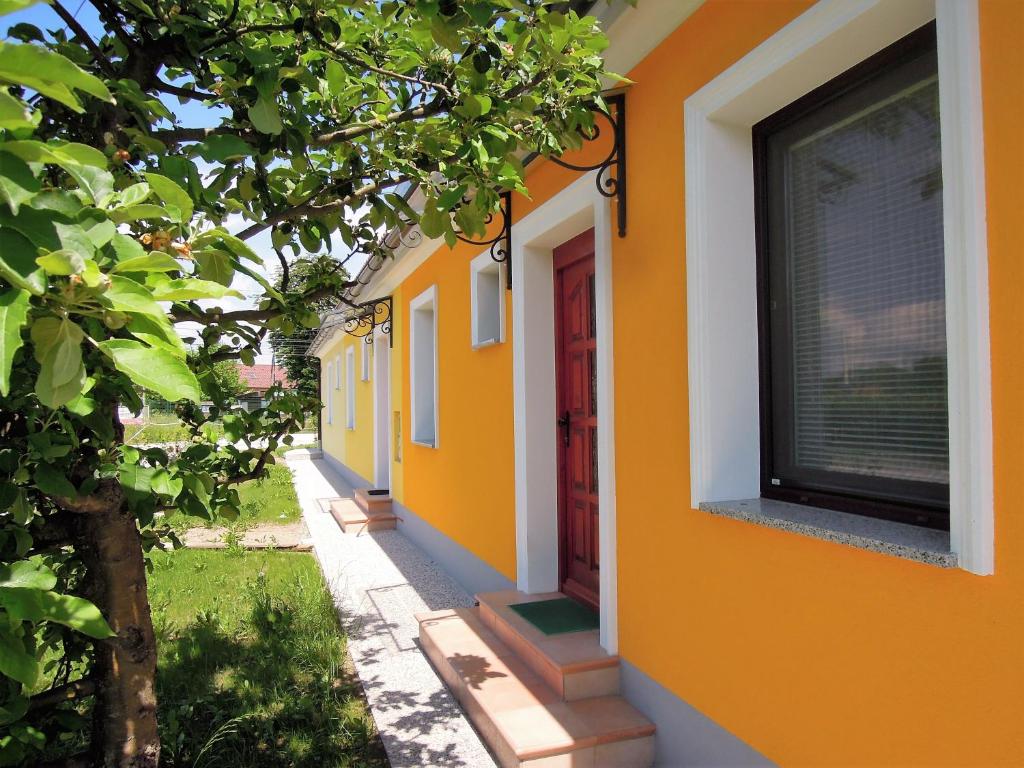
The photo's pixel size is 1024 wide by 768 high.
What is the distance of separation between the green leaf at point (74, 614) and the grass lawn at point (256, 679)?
2.20 metres

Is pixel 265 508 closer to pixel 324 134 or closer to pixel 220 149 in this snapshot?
pixel 324 134

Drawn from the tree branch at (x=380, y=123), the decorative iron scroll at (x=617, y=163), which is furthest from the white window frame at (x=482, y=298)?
the tree branch at (x=380, y=123)

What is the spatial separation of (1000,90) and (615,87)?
5.93 feet

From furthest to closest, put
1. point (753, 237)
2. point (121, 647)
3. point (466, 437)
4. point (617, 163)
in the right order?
point (466, 437)
point (617, 163)
point (753, 237)
point (121, 647)

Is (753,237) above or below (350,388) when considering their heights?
above

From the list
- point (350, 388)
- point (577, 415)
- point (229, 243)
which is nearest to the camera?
point (229, 243)

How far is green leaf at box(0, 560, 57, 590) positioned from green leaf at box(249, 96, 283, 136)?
123 centimetres

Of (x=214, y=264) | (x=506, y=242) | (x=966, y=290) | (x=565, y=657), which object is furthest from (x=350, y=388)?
(x=966, y=290)

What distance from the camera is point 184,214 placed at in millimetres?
1119

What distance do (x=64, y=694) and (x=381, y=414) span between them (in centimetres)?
805

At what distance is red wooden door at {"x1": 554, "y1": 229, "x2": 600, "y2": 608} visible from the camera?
158 inches

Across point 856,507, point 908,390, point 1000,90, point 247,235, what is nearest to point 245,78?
point 247,235

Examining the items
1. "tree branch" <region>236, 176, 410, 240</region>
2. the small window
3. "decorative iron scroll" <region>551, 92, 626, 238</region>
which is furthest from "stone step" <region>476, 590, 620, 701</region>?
"tree branch" <region>236, 176, 410, 240</region>

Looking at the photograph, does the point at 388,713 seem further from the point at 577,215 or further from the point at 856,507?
the point at 577,215
